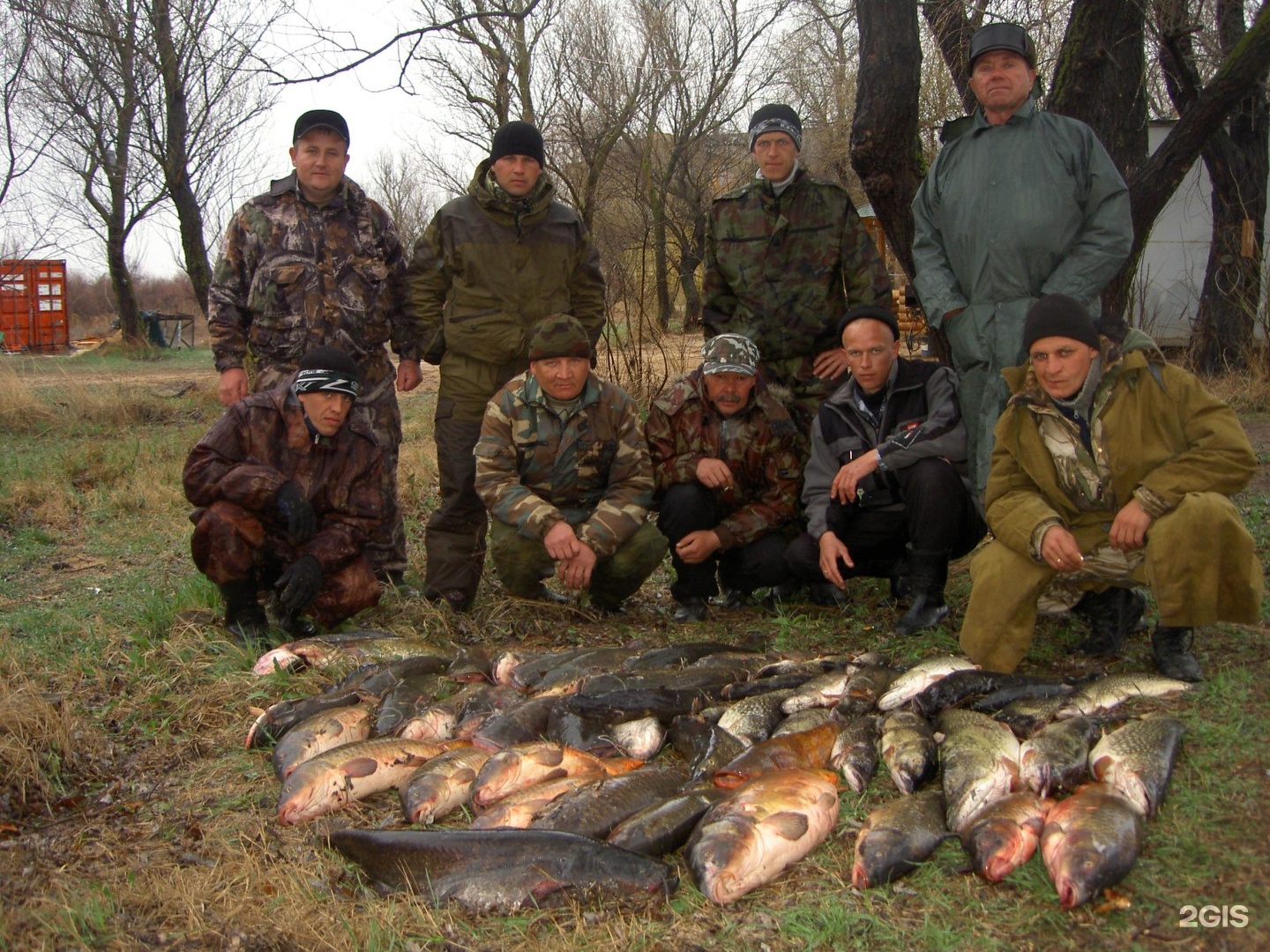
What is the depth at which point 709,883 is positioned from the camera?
2873 mm

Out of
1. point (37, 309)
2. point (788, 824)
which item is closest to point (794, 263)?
point (788, 824)

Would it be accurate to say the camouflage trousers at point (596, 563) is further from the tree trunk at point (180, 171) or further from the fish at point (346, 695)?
the tree trunk at point (180, 171)

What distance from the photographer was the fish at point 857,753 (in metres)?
3.51

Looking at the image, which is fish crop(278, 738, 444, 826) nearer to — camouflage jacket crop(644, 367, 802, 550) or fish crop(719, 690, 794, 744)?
fish crop(719, 690, 794, 744)

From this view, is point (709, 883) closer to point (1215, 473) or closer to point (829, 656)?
point (829, 656)

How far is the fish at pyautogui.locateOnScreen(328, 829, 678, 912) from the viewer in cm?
291

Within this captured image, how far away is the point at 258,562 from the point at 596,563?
1.61 m

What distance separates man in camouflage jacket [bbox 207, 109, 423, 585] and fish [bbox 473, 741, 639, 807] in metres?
2.43

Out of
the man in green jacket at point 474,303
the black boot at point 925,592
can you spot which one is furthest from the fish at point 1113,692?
the man in green jacket at point 474,303

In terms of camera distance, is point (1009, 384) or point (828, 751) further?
point (1009, 384)

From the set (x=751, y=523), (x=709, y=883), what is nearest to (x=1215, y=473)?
(x=751, y=523)

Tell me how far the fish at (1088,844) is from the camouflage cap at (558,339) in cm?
300

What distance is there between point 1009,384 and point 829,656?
52.3 inches

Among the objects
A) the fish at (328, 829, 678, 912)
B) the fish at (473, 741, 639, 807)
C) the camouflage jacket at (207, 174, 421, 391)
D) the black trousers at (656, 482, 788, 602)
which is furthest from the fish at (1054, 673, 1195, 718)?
the camouflage jacket at (207, 174, 421, 391)
